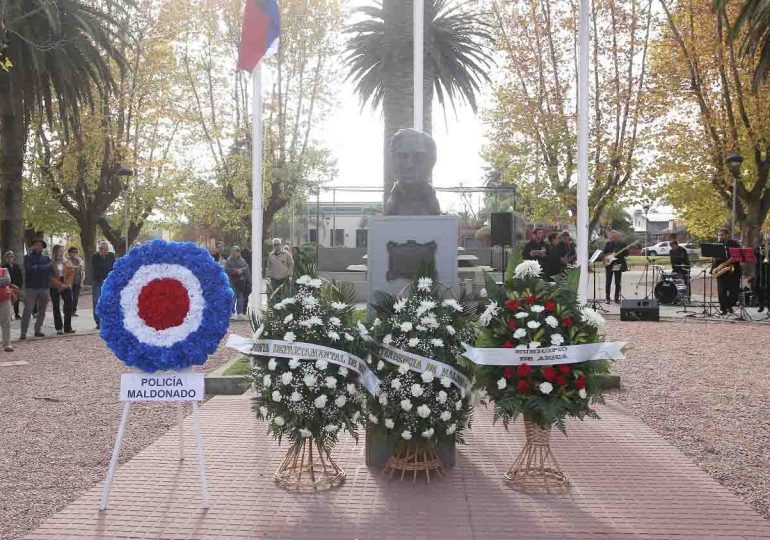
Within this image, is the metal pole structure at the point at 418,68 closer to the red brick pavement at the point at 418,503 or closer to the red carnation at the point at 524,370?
the red brick pavement at the point at 418,503

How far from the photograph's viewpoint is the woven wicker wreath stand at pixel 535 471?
515cm

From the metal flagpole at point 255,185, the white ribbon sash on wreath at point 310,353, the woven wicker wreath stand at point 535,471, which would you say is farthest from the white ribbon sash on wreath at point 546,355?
the metal flagpole at point 255,185

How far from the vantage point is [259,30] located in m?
9.43

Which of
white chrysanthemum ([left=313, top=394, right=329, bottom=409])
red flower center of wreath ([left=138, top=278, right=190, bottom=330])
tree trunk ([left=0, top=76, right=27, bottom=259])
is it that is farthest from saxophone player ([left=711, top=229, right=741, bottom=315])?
tree trunk ([left=0, top=76, right=27, bottom=259])

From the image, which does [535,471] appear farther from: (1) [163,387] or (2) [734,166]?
(2) [734,166]

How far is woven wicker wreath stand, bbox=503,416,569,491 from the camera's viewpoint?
16.9 feet

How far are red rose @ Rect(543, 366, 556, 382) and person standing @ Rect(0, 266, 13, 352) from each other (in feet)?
32.0

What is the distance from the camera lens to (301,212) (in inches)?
924

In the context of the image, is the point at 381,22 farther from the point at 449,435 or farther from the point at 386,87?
the point at 449,435

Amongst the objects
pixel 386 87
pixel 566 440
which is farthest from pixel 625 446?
pixel 386 87

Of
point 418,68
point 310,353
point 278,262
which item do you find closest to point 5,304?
point 278,262

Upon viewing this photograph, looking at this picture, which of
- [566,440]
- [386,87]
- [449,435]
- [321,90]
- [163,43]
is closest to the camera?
[449,435]

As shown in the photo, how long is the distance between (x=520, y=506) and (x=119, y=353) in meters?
2.78

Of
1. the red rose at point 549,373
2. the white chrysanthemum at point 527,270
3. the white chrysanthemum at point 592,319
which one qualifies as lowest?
the red rose at point 549,373
